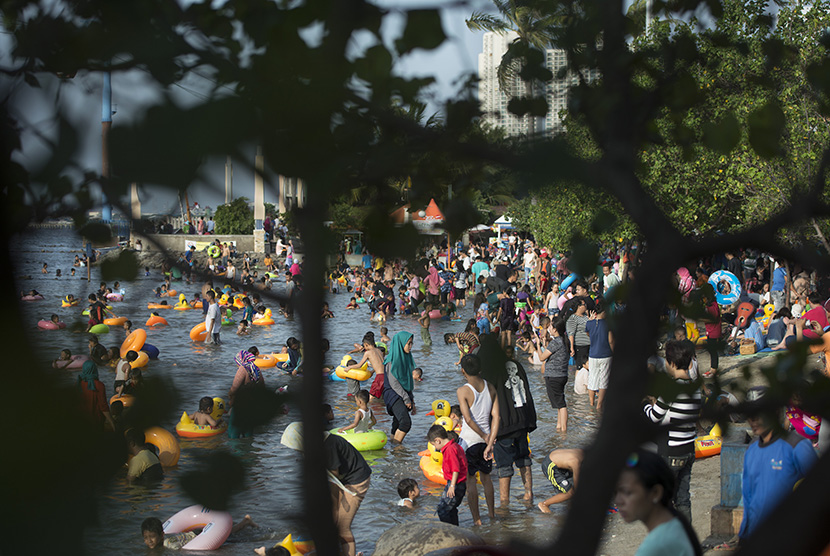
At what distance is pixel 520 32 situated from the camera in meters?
2.88

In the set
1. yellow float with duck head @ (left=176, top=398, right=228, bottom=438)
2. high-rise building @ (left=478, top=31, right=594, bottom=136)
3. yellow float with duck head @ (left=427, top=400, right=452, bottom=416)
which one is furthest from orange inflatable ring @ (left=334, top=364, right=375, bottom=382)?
high-rise building @ (left=478, top=31, right=594, bottom=136)

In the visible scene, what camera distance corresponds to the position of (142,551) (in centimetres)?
752

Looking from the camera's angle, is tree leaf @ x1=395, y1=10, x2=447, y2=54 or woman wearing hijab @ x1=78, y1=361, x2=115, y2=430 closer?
woman wearing hijab @ x1=78, y1=361, x2=115, y2=430

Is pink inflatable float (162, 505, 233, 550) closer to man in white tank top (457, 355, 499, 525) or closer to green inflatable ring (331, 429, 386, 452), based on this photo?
man in white tank top (457, 355, 499, 525)

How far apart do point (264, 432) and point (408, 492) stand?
7465mm

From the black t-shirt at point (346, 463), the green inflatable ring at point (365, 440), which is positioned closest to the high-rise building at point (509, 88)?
the black t-shirt at point (346, 463)

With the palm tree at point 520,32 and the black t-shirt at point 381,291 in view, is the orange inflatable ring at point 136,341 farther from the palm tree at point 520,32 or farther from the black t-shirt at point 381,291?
the palm tree at point 520,32

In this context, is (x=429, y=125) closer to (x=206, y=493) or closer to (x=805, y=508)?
(x=206, y=493)

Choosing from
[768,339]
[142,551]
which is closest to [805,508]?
[142,551]

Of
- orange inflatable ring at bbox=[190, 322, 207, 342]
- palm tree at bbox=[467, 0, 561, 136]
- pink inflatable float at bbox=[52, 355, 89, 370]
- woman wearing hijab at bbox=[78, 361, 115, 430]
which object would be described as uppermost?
palm tree at bbox=[467, 0, 561, 136]

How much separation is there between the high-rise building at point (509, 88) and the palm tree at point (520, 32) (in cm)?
2

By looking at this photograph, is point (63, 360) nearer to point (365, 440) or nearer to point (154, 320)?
point (365, 440)

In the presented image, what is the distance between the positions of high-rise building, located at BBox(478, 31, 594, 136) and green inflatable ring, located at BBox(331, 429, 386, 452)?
8.48m

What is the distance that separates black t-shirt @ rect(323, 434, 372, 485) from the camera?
718 cm
